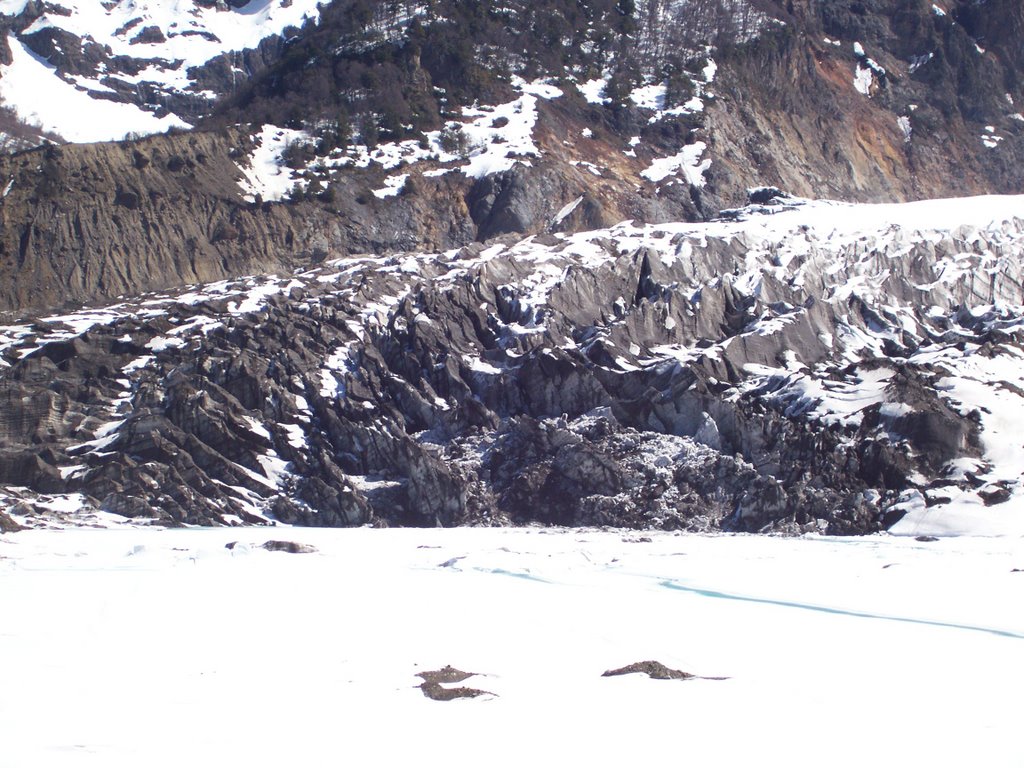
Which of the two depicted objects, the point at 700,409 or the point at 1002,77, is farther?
the point at 1002,77

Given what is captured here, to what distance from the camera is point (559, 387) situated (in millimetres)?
47188

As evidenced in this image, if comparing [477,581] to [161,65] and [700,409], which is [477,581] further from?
[161,65]

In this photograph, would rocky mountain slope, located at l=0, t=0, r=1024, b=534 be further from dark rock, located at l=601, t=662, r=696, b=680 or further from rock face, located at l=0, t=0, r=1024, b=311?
dark rock, located at l=601, t=662, r=696, b=680

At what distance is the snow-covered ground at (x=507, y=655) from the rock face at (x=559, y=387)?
926 cm

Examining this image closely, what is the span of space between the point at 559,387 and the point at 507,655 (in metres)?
28.3

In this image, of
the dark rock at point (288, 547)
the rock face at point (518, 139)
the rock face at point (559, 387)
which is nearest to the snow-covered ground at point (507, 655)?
the dark rock at point (288, 547)

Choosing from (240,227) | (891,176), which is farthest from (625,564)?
(891,176)

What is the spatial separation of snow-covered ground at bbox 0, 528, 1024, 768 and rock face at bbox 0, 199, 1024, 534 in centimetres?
926

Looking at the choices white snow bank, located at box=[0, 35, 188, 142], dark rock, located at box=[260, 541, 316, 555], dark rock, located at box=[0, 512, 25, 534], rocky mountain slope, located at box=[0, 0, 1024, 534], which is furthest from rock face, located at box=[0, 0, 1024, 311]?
dark rock, located at box=[260, 541, 316, 555]

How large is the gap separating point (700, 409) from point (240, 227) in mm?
28815

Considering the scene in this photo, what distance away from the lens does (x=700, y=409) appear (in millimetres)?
44688

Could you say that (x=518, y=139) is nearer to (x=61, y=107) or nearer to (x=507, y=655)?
(x=61, y=107)

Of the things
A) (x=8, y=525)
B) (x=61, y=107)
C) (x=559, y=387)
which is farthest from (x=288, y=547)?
(x=61, y=107)

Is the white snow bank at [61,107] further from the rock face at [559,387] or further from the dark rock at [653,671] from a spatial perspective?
the dark rock at [653,671]
